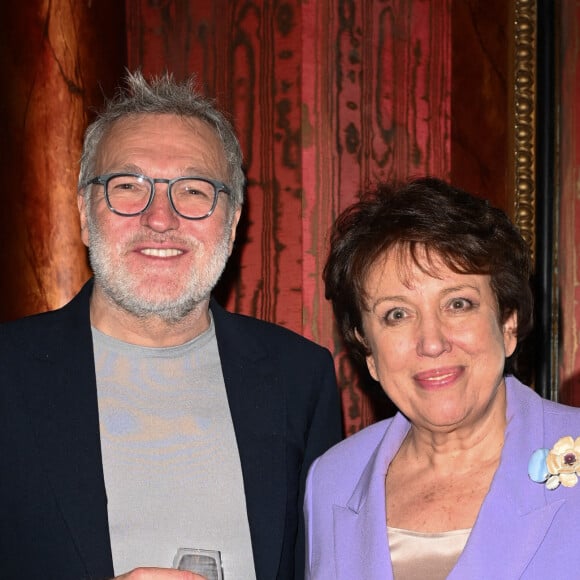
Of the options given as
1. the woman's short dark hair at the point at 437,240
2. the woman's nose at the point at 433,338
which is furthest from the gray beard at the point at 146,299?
the woman's nose at the point at 433,338

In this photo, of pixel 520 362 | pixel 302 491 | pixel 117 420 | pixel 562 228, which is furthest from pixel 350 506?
pixel 562 228

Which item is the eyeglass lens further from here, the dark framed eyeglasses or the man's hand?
the man's hand

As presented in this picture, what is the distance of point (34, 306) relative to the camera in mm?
3025

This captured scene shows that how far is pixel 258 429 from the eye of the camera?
2312 mm

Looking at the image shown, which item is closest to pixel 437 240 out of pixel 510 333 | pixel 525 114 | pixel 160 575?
pixel 510 333

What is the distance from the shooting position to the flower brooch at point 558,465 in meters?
1.81

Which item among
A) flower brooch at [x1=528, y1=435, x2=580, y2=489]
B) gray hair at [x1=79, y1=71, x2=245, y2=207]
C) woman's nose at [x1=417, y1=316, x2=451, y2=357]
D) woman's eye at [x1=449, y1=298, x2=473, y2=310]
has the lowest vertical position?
flower brooch at [x1=528, y1=435, x2=580, y2=489]

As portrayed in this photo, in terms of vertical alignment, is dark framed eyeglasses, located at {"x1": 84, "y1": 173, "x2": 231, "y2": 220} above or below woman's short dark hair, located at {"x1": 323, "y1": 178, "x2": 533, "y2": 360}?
above

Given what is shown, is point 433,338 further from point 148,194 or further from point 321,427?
point 148,194

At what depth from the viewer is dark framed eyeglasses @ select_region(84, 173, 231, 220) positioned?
2.33 metres

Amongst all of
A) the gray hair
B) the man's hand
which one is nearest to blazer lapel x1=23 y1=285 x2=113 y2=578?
the man's hand

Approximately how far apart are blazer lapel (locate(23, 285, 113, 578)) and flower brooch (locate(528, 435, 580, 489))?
996mm

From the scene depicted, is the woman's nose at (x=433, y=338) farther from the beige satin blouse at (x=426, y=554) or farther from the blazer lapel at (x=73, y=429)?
the blazer lapel at (x=73, y=429)

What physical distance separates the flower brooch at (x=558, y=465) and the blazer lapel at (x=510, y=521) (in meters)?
0.03
